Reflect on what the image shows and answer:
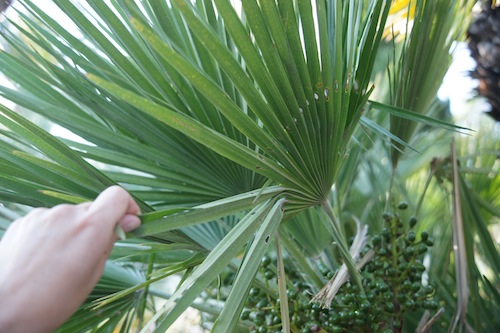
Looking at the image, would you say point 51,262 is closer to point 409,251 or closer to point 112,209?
point 112,209

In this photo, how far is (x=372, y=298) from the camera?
4.03 feet

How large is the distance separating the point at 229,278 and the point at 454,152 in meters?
0.74

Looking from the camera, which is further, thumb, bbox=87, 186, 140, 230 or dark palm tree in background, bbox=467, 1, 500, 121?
dark palm tree in background, bbox=467, 1, 500, 121

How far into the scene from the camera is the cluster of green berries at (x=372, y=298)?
121cm

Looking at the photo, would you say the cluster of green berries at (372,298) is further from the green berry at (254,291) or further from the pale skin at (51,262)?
the pale skin at (51,262)

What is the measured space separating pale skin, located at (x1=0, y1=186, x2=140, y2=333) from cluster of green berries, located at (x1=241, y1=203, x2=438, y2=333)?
68 cm

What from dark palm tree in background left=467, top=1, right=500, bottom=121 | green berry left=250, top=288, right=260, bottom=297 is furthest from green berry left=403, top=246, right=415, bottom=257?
dark palm tree in background left=467, top=1, right=500, bottom=121

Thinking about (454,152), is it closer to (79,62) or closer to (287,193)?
(287,193)

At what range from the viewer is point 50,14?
1123 millimetres

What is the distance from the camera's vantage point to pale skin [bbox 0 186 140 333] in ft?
1.73

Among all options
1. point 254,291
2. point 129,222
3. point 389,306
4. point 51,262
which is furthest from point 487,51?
point 51,262

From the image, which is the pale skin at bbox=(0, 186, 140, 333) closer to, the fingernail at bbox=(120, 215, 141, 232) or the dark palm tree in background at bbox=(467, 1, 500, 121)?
the fingernail at bbox=(120, 215, 141, 232)

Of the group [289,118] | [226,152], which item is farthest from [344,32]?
[226,152]

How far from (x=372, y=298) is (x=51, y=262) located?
0.82 m
